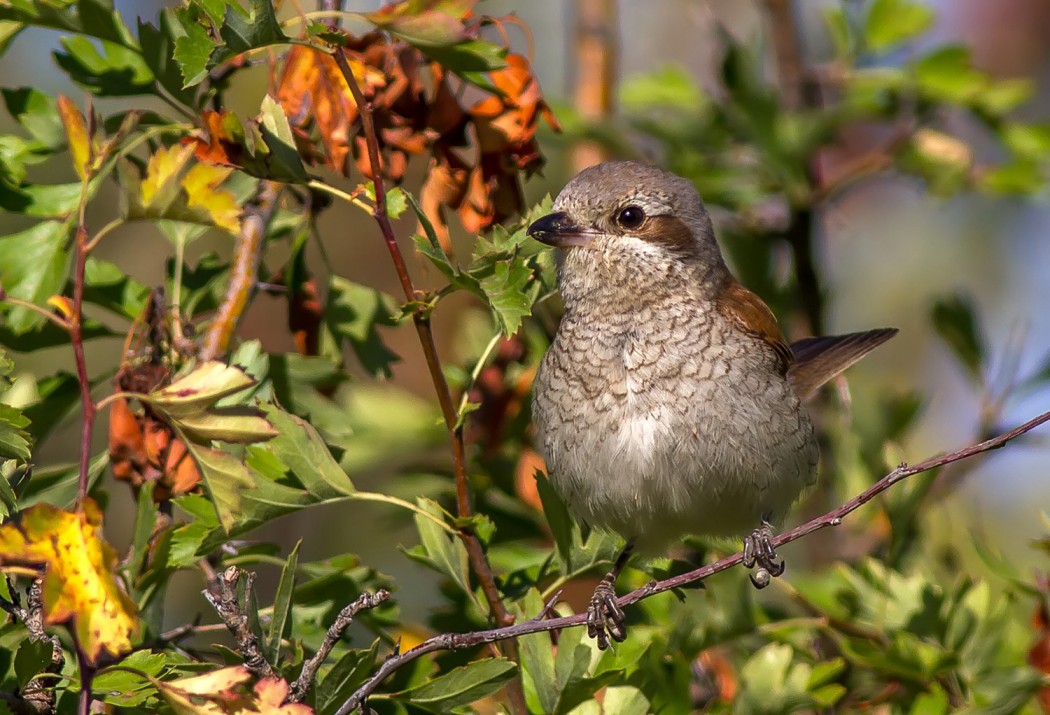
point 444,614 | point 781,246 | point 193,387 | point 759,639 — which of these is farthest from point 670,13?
point 193,387

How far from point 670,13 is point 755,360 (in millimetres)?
5189

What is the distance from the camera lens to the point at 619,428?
3111 millimetres

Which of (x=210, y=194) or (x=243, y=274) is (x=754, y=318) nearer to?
(x=243, y=274)

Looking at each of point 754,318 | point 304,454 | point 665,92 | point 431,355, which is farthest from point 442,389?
point 665,92

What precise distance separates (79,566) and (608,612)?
1.54m

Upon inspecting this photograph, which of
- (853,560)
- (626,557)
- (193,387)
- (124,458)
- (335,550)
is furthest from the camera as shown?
(335,550)

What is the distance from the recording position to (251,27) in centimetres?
223

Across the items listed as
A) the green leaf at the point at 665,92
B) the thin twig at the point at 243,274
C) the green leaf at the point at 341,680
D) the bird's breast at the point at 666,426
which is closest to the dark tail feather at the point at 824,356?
the bird's breast at the point at 666,426

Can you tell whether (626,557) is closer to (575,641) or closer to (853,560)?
(575,641)

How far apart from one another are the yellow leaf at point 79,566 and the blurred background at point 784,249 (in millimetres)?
1470

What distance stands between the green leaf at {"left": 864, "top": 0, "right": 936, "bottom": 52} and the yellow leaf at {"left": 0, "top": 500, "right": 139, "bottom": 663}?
336 cm

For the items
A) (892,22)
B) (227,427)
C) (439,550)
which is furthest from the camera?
(892,22)

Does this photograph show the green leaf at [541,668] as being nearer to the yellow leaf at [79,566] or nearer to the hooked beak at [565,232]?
the yellow leaf at [79,566]

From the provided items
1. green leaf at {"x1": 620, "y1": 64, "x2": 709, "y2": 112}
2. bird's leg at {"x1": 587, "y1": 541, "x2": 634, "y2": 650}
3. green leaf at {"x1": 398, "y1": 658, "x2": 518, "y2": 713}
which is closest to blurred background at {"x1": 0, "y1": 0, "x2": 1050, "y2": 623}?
green leaf at {"x1": 620, "y1": 64, "x2": 709, "y2": 112}
